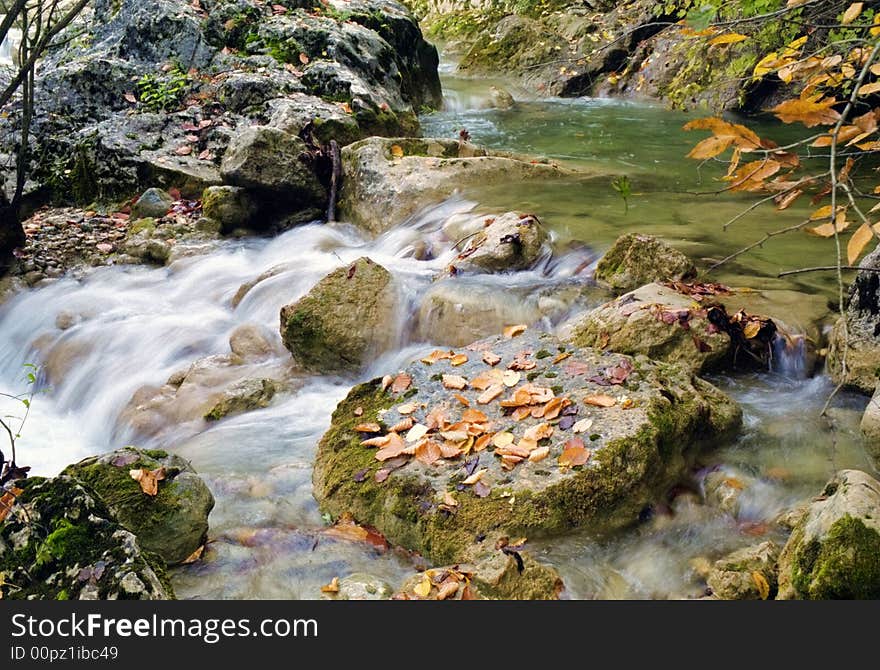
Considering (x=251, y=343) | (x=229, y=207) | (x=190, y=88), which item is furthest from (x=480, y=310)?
(x=190, y=88)

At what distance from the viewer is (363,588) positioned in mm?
3129

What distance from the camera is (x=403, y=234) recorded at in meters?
7.84

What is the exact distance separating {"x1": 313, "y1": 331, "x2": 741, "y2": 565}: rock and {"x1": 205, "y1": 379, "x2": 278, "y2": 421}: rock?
1183mm

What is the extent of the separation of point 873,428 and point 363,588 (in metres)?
2.61

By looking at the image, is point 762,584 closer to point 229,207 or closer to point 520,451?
point 520,451

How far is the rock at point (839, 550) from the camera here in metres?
2.56

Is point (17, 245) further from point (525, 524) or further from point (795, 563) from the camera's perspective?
point (795, 563)

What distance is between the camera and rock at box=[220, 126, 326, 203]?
818cm

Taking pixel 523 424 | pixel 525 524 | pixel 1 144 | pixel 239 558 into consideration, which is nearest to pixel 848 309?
pixel 523 424

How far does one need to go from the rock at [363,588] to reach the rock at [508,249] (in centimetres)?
359

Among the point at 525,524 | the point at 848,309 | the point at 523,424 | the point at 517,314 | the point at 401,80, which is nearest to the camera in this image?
the point at 525,524

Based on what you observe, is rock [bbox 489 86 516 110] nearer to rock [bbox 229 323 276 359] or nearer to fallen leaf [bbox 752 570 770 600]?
rock [bbox 229 323 276 359]

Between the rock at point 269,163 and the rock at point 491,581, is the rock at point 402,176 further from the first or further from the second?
the rock at point 491,581

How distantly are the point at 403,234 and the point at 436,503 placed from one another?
472 centimetres
